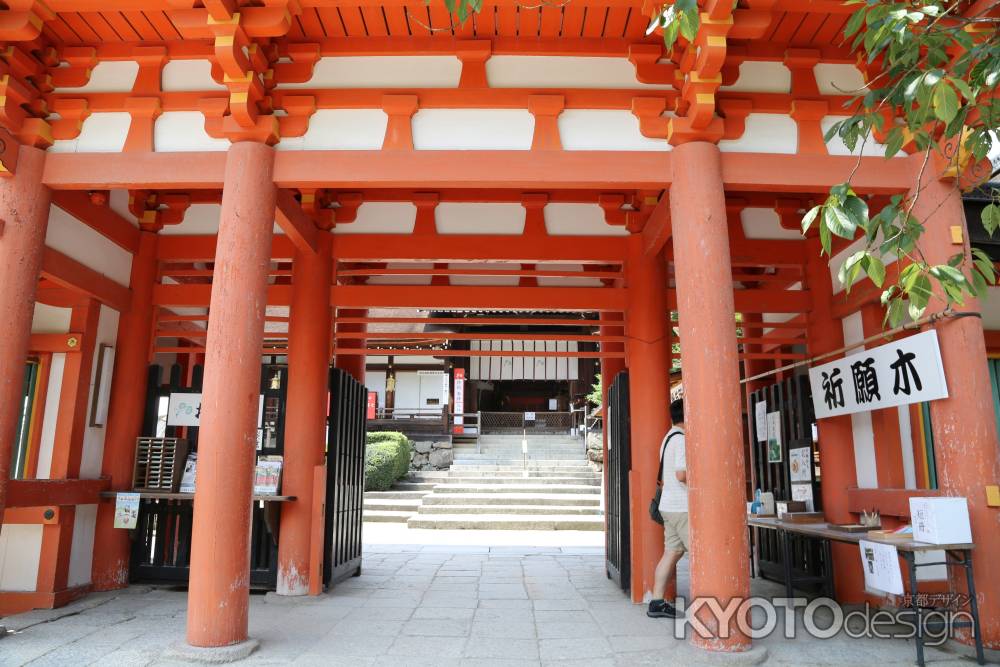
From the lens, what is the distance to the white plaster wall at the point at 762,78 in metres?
4.89

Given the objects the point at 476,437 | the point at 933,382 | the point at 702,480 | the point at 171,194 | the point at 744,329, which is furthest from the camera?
the point at 476,437

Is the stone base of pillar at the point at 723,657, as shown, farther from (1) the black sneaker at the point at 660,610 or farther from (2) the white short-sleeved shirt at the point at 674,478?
(2) the white short-sleeved shirt at the point at 674,478

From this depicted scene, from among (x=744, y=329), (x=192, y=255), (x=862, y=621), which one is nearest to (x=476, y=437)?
(x=744, y=329)

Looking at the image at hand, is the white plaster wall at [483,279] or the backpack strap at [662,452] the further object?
the white plaster wall at [483,279]

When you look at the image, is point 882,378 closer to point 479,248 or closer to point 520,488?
point 479,248

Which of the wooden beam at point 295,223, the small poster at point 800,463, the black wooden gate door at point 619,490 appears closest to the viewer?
the wooden beam at point 295,223

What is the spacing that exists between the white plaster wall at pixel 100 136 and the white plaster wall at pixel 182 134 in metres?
0.26

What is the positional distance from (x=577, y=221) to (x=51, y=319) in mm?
4791

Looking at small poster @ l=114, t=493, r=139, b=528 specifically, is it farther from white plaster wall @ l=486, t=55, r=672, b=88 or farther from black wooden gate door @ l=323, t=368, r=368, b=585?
white plaster wall @ l=486, t=55, r=672, b=88

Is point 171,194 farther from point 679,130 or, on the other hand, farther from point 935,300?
point 935,300

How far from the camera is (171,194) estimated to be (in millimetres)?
6445

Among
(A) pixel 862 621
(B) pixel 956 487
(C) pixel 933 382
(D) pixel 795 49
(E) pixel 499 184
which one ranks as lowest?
(A) pixel 862 621

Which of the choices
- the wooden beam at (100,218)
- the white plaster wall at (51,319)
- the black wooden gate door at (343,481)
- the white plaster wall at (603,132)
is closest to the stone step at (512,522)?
the black wooden gate door at (343,481)

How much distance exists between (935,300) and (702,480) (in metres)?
2.03
